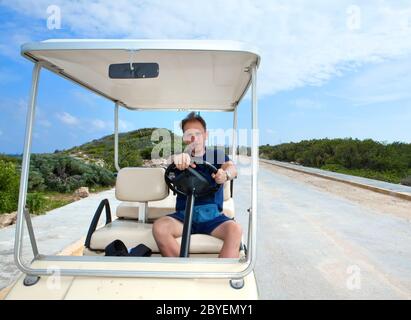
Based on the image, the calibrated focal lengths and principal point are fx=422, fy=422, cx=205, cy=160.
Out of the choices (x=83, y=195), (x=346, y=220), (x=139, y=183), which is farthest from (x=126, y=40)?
(x=83, y=195)

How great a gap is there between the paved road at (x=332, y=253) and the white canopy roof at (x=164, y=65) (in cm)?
181

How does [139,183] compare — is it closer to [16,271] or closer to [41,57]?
[41,57]

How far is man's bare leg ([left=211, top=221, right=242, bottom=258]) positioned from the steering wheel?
10.1 inches

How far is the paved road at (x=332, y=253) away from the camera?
3.82 metres

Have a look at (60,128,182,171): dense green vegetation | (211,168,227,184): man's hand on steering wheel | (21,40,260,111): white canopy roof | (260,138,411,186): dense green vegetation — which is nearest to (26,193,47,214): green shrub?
(60,128,182,171): dense green vegetation

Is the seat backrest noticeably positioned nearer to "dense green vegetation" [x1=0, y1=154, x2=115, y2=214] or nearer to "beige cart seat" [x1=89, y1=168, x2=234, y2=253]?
"beige cart seat" [x1=89, y1=168, x2=234, y2=253]

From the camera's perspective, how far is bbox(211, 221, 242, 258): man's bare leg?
2.61 meters

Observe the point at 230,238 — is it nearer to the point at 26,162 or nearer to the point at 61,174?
the point at 26,162

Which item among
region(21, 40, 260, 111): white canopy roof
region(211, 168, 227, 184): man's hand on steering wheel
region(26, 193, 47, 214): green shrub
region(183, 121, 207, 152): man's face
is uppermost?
region(21, 40, 260, 111): white canopy roof

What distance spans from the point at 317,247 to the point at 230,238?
3.08 metres

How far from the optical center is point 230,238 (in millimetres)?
2648

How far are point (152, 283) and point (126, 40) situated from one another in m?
1.30

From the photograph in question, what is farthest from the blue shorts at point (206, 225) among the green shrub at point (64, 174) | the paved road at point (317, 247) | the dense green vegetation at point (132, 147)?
the green shrub at point (64, 174)

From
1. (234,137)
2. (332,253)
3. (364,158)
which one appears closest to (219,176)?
(234,137)
